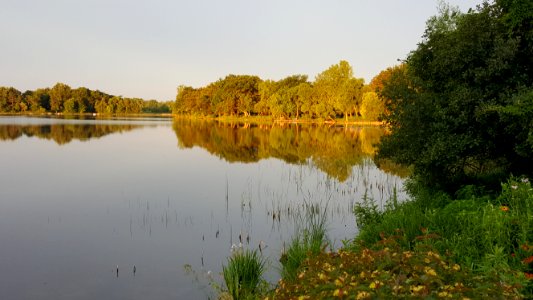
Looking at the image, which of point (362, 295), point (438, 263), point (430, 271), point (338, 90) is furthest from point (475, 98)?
point (338, 90)

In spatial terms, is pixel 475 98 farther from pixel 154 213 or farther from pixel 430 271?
pixel 154 213

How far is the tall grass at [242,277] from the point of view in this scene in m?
9.28

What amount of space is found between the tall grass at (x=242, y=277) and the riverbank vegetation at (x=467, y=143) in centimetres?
112

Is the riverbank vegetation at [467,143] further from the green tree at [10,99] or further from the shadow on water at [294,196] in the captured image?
the green tree at [10,99]

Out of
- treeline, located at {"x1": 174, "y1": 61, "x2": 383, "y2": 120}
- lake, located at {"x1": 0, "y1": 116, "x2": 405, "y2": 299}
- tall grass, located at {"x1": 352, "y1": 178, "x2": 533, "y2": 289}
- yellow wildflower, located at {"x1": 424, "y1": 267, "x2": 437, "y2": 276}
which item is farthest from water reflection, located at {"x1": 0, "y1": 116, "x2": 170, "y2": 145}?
yellow wildflower, located at {"x1": 424, "y1": 267, "x2": 437, "y2": 276}

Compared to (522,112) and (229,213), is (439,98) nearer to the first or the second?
(522,112)

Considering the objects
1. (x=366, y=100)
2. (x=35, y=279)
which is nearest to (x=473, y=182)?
(x=35, y=279)

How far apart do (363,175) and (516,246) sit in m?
17.1

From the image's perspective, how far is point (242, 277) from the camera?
383 inches

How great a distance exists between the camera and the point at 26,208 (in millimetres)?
18469

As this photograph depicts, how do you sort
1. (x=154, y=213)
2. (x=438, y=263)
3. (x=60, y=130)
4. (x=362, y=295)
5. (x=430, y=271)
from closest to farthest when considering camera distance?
(x=362, y=295)
(x=430, y=271)
(x=438, y=263)
(x=154, y=213)
(x=60, y=130)

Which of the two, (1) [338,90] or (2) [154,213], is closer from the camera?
(2) [154,213]

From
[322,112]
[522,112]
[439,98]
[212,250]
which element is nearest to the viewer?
[522,112]

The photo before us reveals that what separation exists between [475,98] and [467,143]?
59.7 inches
